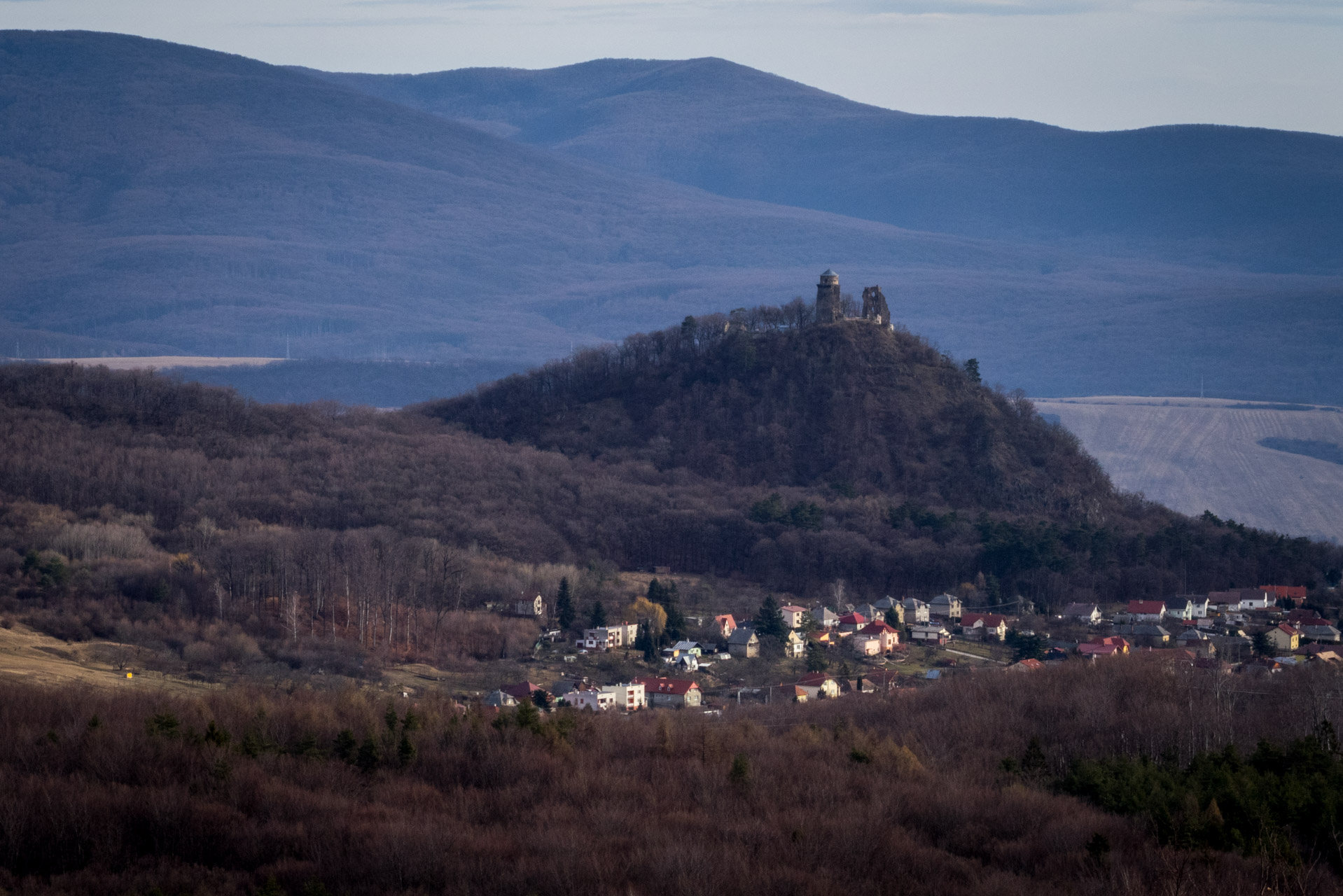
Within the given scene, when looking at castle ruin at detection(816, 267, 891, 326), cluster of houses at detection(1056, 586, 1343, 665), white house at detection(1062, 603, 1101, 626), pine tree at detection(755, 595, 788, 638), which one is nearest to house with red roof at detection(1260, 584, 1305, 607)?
cluster of houses at detection(1056, 586, 1343, 665)

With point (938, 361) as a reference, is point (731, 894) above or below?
below

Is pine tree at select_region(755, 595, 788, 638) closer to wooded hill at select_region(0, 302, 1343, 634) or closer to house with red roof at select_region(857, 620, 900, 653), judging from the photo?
house with red roof at select_region(857, 620, 900, 653)

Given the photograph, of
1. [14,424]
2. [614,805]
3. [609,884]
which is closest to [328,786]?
[614,805]

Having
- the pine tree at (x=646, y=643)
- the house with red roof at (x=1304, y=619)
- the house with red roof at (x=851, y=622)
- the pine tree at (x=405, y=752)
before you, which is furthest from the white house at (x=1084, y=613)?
the pine tree at (x=405, y=752)

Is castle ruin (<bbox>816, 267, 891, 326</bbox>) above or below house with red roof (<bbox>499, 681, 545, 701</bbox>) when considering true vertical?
above

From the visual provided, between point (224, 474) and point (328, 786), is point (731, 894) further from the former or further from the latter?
point (224, 474)

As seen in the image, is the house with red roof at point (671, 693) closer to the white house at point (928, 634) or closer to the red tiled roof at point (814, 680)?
the red tiled roof at point (814, 680)

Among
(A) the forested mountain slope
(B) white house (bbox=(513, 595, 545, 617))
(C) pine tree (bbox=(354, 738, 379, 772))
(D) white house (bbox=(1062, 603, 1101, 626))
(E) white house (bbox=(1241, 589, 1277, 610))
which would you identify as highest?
(A) the forested mountain slope

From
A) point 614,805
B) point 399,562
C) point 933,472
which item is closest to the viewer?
point 614,805
